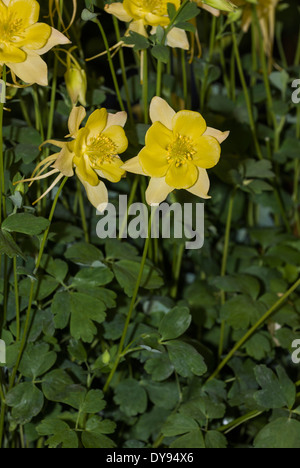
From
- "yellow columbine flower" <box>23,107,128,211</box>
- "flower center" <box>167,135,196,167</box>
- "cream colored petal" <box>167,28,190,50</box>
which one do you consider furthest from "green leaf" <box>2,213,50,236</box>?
"cream colored petal" <box>167,28,190,50</box>

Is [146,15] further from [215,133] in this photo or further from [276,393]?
[276,393]

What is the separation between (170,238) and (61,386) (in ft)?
0.71

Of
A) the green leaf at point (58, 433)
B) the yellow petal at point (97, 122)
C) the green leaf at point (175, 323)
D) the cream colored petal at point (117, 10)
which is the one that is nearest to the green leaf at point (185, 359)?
the green leaf at point (175, 323)

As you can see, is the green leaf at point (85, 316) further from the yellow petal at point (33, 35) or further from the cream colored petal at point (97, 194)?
the yellow petal at point (33, 35)

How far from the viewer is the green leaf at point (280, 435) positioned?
0.63m

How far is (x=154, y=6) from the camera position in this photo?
63 centimetres

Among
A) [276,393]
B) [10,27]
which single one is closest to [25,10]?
[10,27]

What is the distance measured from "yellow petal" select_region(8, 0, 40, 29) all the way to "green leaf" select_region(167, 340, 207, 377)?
0.35 meters

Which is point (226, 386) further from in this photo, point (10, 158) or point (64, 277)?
point (10, 158)

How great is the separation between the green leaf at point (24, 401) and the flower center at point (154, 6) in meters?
0.41

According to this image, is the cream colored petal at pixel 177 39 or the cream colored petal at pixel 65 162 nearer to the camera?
the cream colored petal at pixel 65 162

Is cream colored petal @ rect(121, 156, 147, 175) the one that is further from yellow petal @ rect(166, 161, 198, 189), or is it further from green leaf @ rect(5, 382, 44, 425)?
green leaf @ rect(5, 382, 44, 425)

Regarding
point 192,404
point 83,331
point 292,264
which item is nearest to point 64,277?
point 83,331

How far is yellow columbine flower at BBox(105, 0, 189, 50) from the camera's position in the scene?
0.62m
